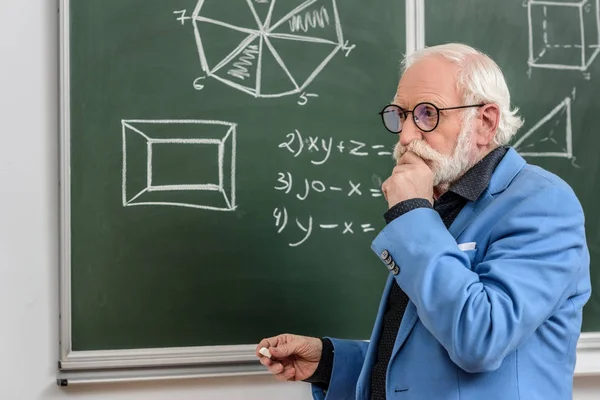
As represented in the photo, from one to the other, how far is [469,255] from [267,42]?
3.09 ft

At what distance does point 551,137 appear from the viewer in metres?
2.10

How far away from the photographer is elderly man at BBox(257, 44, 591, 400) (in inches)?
44.2

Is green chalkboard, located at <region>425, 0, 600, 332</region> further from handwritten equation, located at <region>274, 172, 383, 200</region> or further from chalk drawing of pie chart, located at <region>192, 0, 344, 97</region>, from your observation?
handwritten equation, located at <region>274, 172, 383, 200</region>

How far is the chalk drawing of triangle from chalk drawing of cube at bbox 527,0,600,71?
132mm

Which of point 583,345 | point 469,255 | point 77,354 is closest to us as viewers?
point 469,255

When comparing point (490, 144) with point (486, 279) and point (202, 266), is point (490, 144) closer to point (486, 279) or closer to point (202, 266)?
point (486, 279)

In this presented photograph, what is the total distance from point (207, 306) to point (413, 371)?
748mm

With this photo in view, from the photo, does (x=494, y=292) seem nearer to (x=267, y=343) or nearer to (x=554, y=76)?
(x=267, y=343)

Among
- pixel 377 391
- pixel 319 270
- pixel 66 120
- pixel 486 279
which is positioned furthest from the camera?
pixel 319 270

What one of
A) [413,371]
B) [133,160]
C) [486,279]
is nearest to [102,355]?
[133,160]

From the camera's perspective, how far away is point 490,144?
4.60 feet

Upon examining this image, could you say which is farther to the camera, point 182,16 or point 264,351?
point 182,16

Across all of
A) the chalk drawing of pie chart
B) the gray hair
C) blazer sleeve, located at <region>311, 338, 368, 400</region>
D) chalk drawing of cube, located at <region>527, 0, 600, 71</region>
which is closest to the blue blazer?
the gray hair

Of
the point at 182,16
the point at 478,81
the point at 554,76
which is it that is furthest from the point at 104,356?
the point at 554,76
